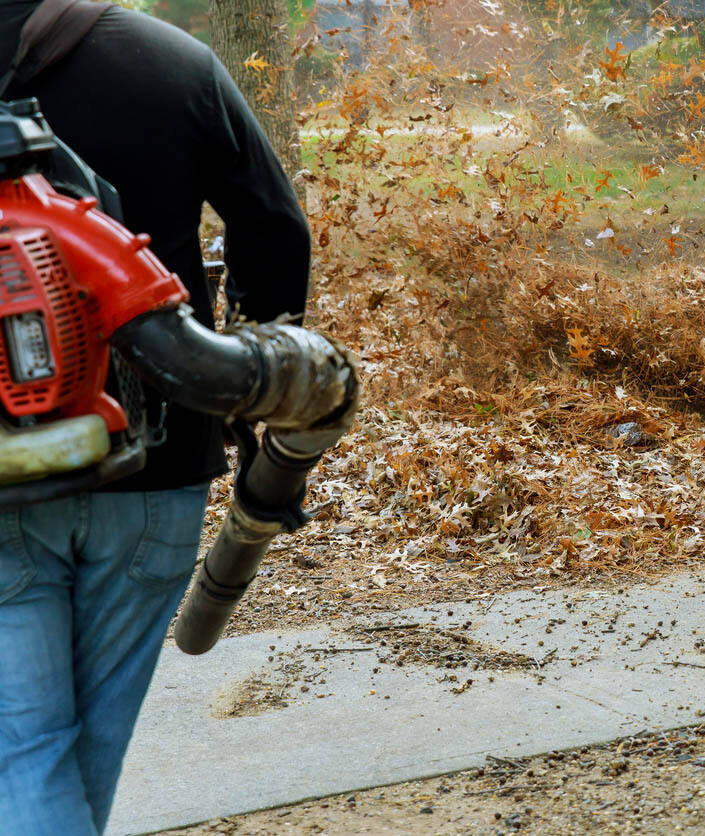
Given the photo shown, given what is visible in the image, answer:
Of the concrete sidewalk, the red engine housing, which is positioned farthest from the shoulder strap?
the concrete sidewalk

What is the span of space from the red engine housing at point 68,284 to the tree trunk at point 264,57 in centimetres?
705

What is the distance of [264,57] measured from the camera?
8.53m

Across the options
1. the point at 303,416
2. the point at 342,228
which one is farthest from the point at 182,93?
the point at 342,228

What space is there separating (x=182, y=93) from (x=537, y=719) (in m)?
2.41

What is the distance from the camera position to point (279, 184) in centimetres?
219

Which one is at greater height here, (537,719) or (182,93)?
(182,93)

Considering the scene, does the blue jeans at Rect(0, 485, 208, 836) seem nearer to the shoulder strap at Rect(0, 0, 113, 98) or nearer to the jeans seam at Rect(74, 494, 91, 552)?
the jeans seam at Rect(74, 494, 91, 552)

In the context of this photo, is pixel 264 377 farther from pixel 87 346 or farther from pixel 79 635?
pixel 79 635

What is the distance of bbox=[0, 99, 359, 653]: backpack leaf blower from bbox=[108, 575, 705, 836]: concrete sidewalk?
180cm

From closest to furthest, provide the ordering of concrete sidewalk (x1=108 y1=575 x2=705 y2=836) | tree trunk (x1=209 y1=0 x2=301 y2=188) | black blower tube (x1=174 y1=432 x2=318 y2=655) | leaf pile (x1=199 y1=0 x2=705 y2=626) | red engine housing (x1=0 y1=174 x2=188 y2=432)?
red engine housing (x1=0 y1=174 x2=188 y2=432) → black blower tube (x1=174 y1=432 x2=318 y2=655) → concrete sidewalk (x1=108 y1=575 x2=705 y2=836) → leaf pile (x1=199 y1=0 x2=705 y2=626) → tree trunk (x1=209 y1=0 x2=301 y2=188)

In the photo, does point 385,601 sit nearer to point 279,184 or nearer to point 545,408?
point 545,408

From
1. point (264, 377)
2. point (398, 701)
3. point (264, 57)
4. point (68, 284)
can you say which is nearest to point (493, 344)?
A: point (264, 57)

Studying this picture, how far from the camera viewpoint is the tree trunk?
851 centimetres

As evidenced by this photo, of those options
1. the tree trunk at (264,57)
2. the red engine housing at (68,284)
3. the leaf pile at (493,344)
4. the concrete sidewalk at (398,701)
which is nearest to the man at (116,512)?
the red engine housing at (68,284)
